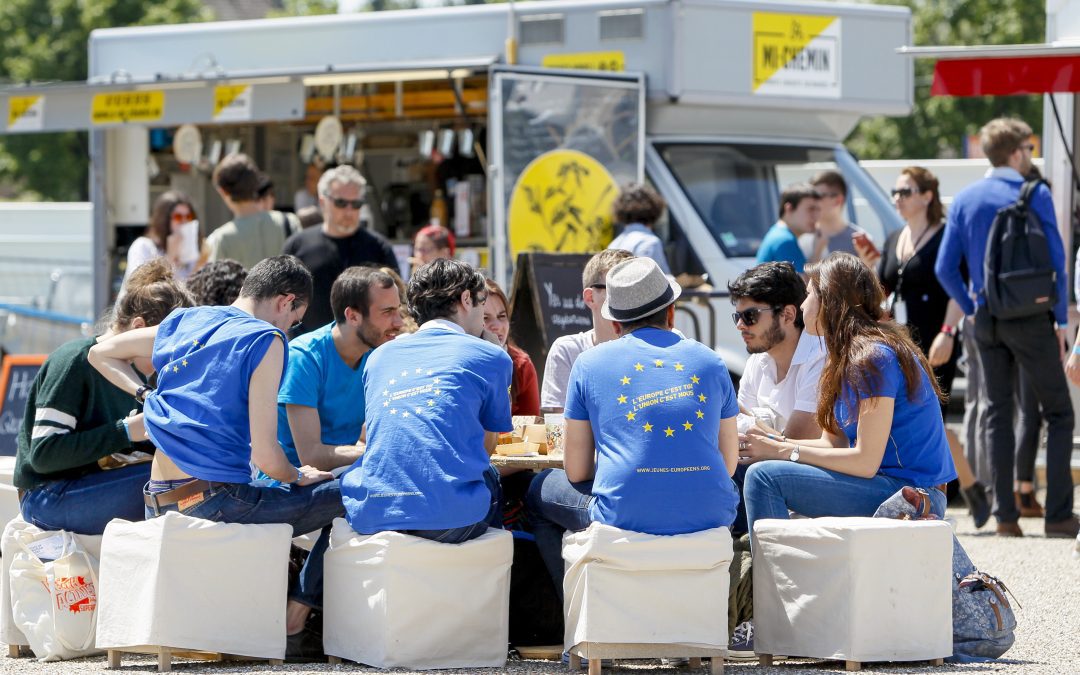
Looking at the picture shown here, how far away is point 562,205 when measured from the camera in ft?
29.1

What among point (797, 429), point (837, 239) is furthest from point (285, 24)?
point (797, 429)

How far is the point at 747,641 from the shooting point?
4938mm

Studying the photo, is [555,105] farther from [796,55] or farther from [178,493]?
[178,493]

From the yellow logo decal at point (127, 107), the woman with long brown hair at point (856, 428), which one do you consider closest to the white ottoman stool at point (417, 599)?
the woman with long brown hair at point (856, 428)

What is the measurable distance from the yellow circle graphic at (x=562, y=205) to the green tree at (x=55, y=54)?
2536 centimetres

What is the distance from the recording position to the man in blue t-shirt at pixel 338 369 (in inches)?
207

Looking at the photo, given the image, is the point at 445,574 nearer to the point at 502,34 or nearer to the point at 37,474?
the point at 37,474

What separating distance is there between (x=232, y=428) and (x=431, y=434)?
2.11ft

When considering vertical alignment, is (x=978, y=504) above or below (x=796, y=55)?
below

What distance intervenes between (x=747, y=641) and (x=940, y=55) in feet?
12.0

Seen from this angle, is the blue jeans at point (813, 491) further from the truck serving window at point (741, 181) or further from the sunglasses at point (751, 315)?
the truck serving window at point (741, 181)

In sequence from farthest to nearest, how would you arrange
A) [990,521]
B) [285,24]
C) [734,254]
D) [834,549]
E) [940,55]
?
[285,24]
[734,254]
[990,521]
[940,55]
[834,549]

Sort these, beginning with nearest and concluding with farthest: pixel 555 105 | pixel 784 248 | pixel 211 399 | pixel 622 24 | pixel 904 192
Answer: pixel 211 399 < pixel 904 192 < pixel 784 248 < pixel 555 105 < pixel 622 24

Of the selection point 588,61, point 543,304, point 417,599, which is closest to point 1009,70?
point 543,304
